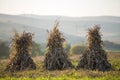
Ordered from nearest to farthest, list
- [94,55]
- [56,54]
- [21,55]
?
[94,55]
[56,54]
[21,55]

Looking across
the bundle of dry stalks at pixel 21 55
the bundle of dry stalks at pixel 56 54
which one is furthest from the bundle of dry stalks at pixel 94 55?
the bundle of dry stalks at pixel 21 55

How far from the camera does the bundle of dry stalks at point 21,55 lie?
23438mm

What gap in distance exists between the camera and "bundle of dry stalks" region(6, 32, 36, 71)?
23438 millimetres

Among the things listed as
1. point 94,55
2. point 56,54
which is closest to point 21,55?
point 56,54

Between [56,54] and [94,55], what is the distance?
2.89 m

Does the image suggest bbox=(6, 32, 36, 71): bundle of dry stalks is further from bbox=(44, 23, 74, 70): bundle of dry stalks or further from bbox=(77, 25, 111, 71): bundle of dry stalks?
bbox=(77, 25, 111, 71): bundle of dry stalks

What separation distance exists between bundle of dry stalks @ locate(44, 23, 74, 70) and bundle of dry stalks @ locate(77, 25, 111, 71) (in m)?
1.22

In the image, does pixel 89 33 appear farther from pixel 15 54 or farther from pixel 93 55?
pixel 15 54

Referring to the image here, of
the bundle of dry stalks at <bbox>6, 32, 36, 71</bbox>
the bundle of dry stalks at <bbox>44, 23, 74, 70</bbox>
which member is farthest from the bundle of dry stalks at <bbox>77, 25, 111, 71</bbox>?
the bundle of dry stalks at <bbox>6, 32, 36, 71</bbox>

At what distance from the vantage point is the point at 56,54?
22.9 metres

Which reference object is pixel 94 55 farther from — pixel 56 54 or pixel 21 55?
pixel 21 55

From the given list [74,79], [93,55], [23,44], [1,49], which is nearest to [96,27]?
[93,55]

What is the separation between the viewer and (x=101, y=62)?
22078 millimetres

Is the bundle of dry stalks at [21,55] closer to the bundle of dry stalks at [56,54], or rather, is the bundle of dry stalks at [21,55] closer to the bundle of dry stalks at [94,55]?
the bundle of dry stalks at [56,54]
